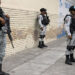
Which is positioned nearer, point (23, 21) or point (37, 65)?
point (37, 65)

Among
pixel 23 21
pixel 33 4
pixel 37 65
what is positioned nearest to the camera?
pixel 37 65

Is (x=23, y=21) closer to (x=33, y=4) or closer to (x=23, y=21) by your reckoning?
(x=23, y=21)

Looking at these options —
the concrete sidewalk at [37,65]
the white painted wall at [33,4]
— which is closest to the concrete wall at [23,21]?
the white painted wall at [33,4]

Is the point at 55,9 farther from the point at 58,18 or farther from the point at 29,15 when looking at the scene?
the point at 29,15

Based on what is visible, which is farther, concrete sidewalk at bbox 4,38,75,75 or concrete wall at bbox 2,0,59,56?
concrete wall at bbox 2,0,59,56

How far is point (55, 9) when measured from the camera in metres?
11.9

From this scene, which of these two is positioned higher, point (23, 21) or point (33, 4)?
point (33, 4)

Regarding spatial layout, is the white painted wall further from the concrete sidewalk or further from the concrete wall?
the concrete sidewalk

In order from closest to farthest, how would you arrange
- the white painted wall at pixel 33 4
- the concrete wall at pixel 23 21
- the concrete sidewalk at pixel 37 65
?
the concrete sidewalk at pixel 37 65, the white painted wall at pixel 33 4, the concrete wall at pixel 23 21

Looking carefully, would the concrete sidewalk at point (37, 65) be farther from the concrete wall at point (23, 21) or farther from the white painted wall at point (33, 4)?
the white painted wall at point (33, 4)

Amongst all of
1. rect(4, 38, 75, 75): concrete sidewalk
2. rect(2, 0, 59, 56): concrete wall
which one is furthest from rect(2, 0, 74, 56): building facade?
rect(4, 38, 75, 75): concrete sidewalk

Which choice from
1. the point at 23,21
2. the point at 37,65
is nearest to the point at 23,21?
the point at 23,21

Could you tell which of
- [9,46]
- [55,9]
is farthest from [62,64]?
[55,9]

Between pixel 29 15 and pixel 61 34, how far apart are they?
5.64 metres
